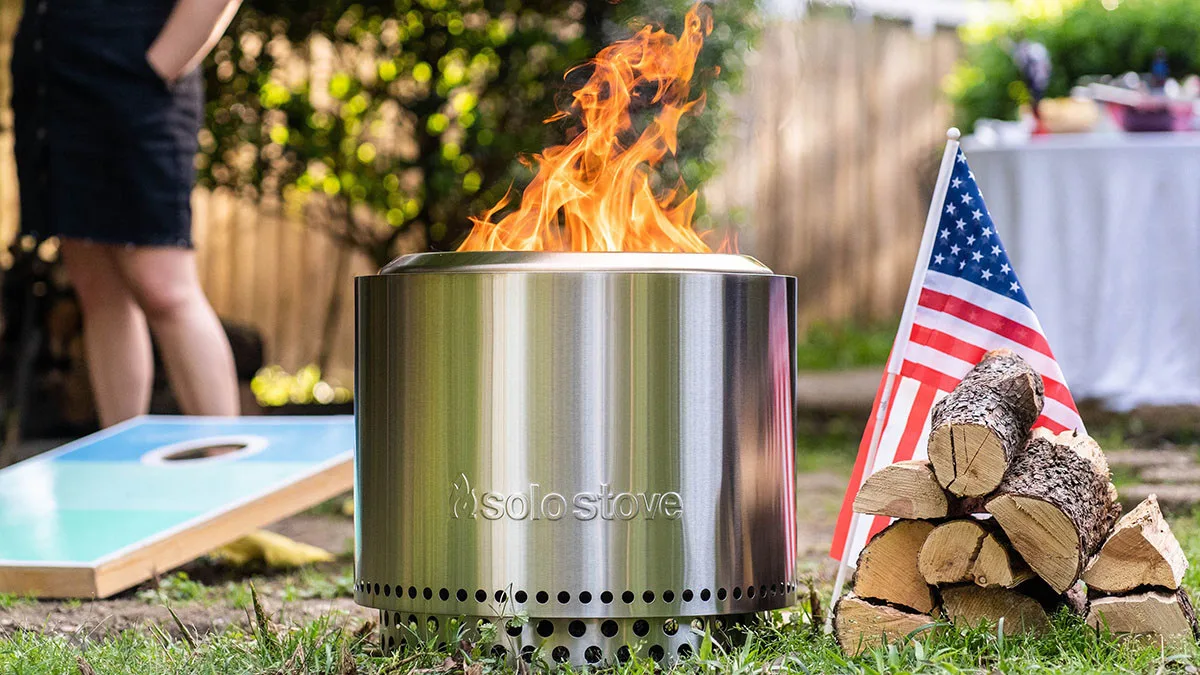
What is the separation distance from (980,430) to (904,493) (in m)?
0.17

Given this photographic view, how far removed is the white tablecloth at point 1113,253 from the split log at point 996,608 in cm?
327

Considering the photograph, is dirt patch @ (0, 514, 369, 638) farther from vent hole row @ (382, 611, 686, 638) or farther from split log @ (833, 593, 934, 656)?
split log @ (833, 593, 934, 656)

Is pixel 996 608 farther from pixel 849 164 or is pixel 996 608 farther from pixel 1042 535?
pixel 849 164

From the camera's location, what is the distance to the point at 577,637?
2.37 metres

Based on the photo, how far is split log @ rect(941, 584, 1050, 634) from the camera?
247cm

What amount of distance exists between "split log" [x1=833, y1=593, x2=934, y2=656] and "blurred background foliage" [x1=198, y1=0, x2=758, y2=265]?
11.9 feet

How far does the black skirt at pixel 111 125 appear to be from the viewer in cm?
379

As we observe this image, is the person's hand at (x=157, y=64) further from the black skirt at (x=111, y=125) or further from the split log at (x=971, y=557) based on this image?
the split log at (x=971, y=557)

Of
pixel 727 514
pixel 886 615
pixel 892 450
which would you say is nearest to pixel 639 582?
pixel 727 514

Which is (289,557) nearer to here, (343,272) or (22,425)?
(22,425)

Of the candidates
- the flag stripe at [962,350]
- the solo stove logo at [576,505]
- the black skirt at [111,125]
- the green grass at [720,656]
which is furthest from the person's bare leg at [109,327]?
the flag stripe at [962,350]

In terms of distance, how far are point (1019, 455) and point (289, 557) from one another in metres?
1.97

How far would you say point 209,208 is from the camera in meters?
7.26

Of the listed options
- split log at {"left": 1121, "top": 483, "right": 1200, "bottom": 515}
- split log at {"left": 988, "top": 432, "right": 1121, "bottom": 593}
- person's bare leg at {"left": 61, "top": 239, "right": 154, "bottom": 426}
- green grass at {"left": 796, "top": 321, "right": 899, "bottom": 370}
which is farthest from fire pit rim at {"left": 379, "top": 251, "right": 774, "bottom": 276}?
green grass at {"left": 796, "top": 321, "right": 899, "bottom": 370}
